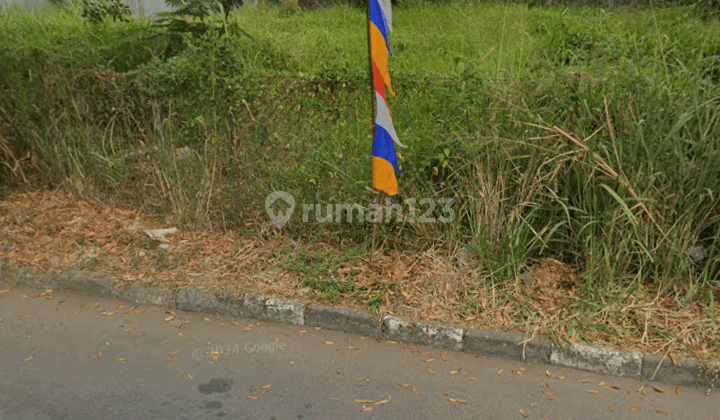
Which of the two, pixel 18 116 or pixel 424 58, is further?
pixel 424 58

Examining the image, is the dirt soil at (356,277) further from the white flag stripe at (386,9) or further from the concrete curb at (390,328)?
the white flag stripe at (386,9)

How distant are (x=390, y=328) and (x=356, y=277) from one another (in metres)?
0.60

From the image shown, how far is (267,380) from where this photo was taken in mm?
4031

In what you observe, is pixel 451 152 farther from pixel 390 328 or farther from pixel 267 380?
pixel 267 380

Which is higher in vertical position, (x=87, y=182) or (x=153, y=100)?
(x=153, y=100)

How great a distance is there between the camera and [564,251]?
5.01 m

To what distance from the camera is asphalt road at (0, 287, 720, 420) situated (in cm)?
374

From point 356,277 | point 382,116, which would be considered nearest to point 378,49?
point 382,116

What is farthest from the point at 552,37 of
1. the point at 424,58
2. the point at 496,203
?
the point at 496,203

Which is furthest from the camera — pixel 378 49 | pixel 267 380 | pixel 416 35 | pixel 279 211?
pixel 416 35

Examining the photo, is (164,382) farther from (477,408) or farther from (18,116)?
(18,116)

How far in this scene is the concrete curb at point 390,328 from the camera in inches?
161

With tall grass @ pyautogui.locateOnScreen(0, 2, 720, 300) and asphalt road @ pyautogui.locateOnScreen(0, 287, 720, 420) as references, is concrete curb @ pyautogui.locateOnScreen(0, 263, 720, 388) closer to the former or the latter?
asphalt road @ pyautogui.locateOnScreen(0, 287, 720, 420)

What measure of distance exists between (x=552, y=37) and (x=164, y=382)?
5.81 m
